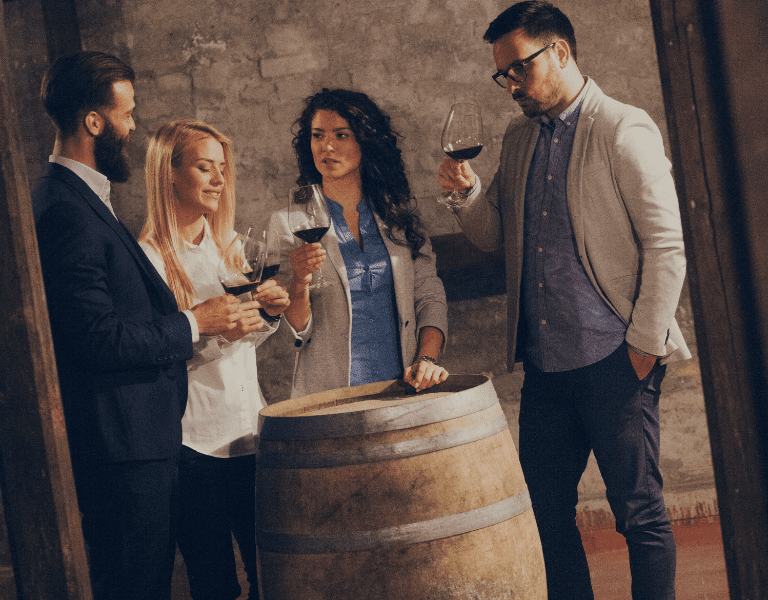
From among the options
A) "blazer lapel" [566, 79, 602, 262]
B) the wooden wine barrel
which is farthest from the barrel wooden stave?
"blazer lapel" [566, 79, 602, 262]

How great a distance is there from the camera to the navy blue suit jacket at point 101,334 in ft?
5.42

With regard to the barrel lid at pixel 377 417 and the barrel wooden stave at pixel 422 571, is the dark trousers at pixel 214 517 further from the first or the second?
the barrel wooden stave at pixel 422 571

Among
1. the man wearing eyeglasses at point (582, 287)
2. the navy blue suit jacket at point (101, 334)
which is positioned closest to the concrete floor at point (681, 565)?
the man wearing eyeglasses at point (582, 287)

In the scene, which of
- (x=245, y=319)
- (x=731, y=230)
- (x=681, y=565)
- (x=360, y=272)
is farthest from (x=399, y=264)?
(x=681, y=565)

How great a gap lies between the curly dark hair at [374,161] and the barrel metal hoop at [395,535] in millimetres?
1026

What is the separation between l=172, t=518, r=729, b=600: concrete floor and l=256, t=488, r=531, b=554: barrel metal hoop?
4.95 ft

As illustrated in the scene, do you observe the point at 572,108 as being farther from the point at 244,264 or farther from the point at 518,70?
the point at 244,264

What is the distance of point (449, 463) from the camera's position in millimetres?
1519

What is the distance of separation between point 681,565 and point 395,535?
6.51 feet

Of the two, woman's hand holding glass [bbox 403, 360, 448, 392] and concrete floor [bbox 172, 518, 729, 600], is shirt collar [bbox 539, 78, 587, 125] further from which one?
concrete floor [bbox 172, 518, 729, 600]

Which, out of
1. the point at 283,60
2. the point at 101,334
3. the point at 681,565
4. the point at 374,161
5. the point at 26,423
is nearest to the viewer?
the point at 26,423

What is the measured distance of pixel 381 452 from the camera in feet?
4.91

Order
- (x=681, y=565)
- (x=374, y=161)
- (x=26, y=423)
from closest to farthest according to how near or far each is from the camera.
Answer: (x=26, y=423), (x=374, y=161), (x=681, y=565)

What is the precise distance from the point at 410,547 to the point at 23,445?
0.78 meters
